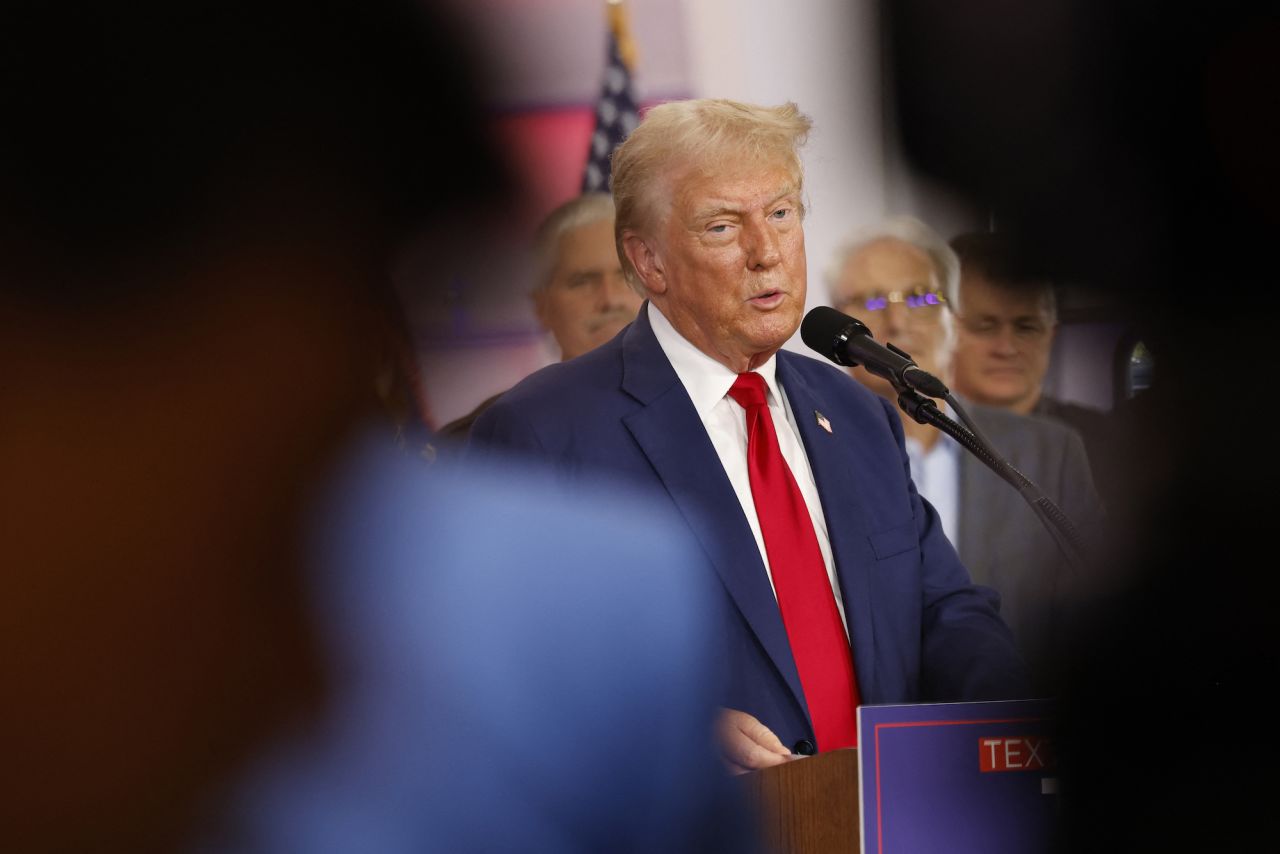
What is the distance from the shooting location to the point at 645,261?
6.71 feet

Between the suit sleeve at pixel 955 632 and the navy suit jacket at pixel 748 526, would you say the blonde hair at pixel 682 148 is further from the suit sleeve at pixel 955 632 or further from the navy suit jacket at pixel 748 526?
the suit sleeve at pixel 955 632

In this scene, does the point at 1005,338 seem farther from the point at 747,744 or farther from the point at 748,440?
the point at 747,744

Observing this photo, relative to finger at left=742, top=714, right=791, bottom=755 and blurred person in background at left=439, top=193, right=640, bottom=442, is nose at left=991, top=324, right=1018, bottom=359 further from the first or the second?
finger at left=742, top=714, right=791, bottom=755

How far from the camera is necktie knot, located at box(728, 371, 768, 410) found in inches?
80.2

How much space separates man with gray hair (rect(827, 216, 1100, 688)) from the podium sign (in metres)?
0.73

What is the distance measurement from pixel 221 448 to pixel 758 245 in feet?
3.06

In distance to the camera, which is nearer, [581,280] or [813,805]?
[813,805]

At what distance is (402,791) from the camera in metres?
2.12

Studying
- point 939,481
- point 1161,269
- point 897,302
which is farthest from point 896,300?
point 1161,269

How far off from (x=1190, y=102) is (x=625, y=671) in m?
1.50

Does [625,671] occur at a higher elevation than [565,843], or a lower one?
higher

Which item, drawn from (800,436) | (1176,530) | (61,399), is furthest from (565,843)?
(1176,530)

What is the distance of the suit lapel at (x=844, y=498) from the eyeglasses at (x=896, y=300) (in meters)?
0.17

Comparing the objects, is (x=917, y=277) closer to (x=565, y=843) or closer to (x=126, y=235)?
(x=565, y=843)
